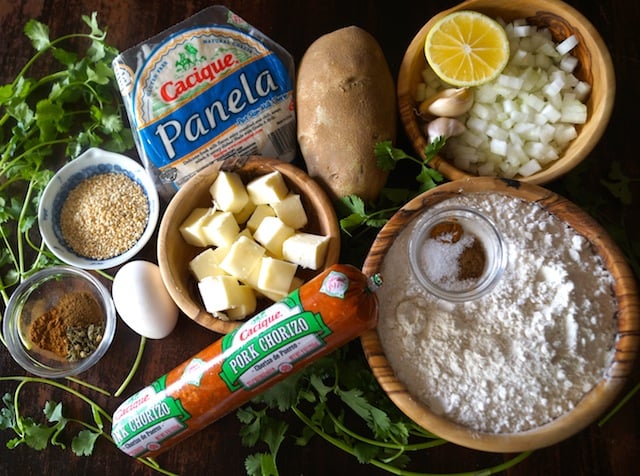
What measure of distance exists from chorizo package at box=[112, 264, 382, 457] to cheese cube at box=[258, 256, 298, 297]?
10 cm

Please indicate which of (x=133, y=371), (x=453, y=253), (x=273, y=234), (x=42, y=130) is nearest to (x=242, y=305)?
(x=273, y=234)

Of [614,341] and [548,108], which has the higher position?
[548,108]

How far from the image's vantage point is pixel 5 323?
1273 millimetres

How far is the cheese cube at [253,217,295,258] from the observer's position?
1167 millimetres

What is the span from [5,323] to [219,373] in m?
0.58

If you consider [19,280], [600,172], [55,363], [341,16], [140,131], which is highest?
[341,16]

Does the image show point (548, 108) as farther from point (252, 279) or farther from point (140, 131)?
point (140, 131)

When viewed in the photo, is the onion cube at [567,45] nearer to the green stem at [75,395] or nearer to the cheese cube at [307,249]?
the cheese cube at [307,249]

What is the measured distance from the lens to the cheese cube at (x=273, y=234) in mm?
1167

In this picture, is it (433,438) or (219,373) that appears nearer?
(219,373)

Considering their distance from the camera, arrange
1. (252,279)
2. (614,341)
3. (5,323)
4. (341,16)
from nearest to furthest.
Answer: (614,341) → (252,279) → (5,323) → (341,16)

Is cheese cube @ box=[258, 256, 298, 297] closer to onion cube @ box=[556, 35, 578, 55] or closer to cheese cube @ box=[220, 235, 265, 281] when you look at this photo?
cheese cube @ box=[220, 235, 265, 281]

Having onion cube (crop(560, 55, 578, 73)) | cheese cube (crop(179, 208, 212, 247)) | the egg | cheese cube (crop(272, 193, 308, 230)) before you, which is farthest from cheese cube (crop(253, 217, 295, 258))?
onion cube (crop(560, 55, 578, 73))

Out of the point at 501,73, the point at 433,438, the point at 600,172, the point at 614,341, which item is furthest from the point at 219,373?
the point at 600,172
